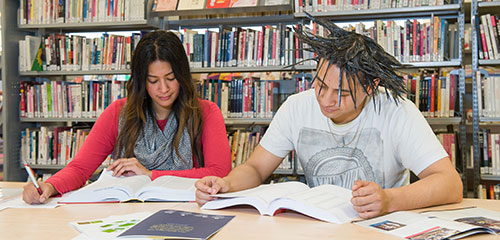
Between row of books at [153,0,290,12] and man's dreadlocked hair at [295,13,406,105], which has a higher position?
row of books at [153,0,290,12]

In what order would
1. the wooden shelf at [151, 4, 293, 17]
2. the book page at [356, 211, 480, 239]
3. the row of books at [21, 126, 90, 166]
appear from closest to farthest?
the book page at [356, 211, 480, 239]
the wooden shelf at [151, 4, 293, 17]
the row of books at [21, 126, 90, 166]

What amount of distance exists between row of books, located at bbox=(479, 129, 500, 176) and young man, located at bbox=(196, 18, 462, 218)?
134cm

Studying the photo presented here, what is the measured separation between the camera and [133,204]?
4.60ft

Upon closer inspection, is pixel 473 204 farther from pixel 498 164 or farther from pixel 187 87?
pixel 498 164

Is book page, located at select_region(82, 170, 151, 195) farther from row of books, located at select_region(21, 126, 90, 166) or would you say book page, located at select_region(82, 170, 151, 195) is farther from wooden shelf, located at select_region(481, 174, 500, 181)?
wooden shelf, located at select_region(481, 174, 500, 181)

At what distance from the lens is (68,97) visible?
3.43 meters

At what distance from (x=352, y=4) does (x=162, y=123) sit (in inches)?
58.3

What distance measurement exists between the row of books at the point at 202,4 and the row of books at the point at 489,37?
1.12m

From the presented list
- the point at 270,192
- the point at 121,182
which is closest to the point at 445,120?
the point at 270,192

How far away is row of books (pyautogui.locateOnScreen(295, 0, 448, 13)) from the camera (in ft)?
9.34

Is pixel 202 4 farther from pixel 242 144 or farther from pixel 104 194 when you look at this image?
pixel 104 194

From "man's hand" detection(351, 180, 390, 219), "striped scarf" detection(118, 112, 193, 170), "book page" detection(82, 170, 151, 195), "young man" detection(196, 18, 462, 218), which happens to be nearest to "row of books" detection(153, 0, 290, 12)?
"striped scarf" detection(118, 112, 193, 170)

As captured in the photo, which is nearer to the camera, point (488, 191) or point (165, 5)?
point (488, 191)

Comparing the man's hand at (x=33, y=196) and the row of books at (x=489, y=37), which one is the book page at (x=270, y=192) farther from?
the row of books at (x=489, y=37)
